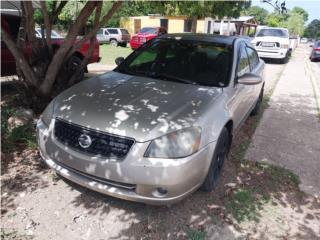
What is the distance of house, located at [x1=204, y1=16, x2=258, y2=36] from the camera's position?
35625mm

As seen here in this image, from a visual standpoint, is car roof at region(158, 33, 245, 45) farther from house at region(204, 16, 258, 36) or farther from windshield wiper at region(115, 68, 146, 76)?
house at region(204, 16, 258, 36)

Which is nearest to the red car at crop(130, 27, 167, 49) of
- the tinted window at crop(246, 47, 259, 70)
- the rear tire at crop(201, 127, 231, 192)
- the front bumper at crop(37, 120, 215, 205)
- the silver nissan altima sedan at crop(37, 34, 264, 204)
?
the tinted window at crop(246, 47, 259, 70)

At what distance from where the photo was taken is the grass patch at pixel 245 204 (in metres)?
3.34

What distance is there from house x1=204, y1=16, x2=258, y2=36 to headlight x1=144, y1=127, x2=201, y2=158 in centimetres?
2554

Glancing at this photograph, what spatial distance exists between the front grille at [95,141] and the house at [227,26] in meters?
25.6

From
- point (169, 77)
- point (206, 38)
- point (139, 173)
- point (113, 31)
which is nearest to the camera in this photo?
point (139, 173)

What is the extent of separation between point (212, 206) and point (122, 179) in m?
1.16

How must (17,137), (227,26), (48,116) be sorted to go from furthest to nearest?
(227,26)
(17,137)
(48,116)

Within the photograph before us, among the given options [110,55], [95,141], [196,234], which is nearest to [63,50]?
[95,141]

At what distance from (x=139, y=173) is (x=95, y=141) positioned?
0.53 m

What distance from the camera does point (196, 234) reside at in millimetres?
3002

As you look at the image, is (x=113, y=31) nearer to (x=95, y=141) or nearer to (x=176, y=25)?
→ (x=176, y=25)

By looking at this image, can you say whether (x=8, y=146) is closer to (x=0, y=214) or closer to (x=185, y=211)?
(x=0, y=214)

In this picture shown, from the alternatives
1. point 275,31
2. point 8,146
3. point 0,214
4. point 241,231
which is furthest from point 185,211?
point 275,31
